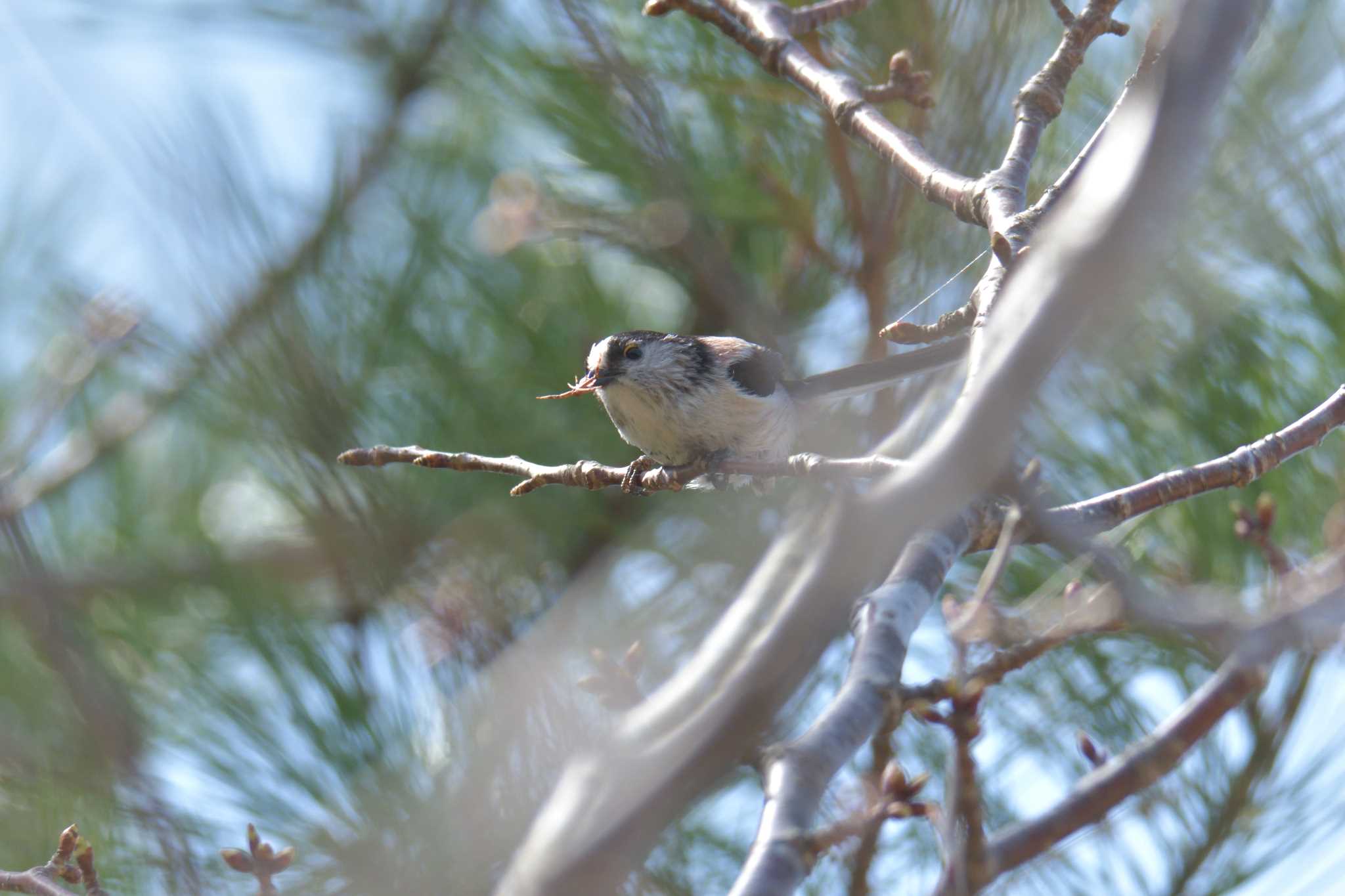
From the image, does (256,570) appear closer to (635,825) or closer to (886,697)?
(886,697)

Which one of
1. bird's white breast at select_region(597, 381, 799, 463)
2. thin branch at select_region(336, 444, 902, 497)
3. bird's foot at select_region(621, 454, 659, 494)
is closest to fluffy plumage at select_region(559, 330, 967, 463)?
bird's white breast at select_region(597, 381, 799, 463)

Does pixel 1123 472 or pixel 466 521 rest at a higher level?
pixel 466 521

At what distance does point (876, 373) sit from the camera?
2201mm

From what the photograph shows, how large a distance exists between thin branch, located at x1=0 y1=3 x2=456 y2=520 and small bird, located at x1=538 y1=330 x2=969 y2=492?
2.80ft

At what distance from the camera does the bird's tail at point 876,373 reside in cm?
198

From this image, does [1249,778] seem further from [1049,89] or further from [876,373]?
[1049,89]

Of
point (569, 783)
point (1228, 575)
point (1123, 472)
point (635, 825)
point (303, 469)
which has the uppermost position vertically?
point (303, 469)

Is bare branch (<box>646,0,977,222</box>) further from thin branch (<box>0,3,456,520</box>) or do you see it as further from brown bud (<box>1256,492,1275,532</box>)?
thin branch (<box>0,3,456,520</box>)

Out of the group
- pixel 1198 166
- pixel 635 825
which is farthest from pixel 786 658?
pixel 1198 166

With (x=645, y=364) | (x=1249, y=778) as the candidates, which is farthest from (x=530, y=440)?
(x=1249, y=778)

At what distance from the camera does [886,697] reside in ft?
3.86

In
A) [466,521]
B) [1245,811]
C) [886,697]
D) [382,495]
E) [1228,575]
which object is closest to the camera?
[886,697]

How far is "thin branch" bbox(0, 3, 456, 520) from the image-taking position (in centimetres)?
292

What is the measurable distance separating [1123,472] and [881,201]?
2.78ft
